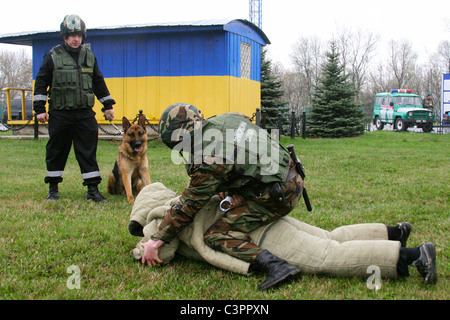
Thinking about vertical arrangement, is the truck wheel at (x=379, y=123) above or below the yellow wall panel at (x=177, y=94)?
below

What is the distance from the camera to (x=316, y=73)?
178 ft

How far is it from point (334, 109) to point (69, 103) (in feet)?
51.7

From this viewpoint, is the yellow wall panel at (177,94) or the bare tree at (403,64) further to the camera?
the bare tree at (403,64)

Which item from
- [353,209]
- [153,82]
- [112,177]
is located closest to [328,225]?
[353,209]

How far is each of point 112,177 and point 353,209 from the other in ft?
10.7

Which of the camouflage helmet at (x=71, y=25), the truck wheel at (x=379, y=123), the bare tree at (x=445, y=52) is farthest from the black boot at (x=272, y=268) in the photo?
the bare tree at (x=445, y=52)

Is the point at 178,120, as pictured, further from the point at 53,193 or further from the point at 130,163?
the point at 53,193

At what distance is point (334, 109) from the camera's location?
65.2ft

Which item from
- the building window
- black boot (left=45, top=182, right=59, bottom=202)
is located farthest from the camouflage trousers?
the building window

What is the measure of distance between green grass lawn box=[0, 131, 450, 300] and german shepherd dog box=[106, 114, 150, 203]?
0.74ft

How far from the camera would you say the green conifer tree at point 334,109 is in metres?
19.5

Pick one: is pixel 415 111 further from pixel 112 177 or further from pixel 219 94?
pixel 112 177

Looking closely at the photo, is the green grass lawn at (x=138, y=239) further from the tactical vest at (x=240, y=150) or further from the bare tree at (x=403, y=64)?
the bare tree at (x=403, y=64)

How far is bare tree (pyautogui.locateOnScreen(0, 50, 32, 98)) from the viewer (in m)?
53.9
